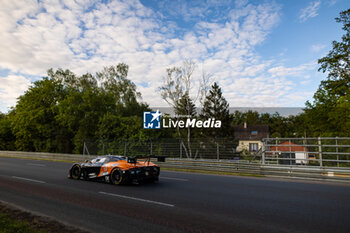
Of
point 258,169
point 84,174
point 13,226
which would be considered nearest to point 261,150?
point 258,169

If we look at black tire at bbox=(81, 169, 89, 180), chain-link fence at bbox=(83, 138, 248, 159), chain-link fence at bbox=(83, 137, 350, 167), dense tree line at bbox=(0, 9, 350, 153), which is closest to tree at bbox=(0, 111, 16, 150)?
dense tree line at bbox=(0, 9, 350, 153)

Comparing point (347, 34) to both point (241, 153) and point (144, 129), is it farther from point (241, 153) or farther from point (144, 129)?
point (144, 129)

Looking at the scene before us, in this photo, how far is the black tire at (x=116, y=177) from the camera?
9.48 m

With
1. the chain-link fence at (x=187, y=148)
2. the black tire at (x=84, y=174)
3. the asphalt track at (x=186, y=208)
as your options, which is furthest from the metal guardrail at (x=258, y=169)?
the black tire at (x=84, y=174)

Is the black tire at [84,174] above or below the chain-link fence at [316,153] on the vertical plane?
below

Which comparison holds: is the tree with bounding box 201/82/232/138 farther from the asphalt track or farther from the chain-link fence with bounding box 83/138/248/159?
the asphalt track

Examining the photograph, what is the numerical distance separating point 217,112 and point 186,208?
43.8 meters

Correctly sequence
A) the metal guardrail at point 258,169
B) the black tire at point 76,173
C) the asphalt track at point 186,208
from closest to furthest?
the asphalt track at point 186,208
the black tire at point 76,173
the metal guardrail at point 258,169

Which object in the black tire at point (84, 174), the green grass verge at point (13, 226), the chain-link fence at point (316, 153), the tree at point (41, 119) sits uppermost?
the tree at point (41, 119)

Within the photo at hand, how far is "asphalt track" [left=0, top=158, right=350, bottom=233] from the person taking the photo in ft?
15.8

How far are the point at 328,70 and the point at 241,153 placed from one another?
19.1 m

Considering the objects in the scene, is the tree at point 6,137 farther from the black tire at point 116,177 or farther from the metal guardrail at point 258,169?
the black tire at point 116,177

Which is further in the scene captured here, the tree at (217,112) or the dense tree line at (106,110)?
the tree at (217,112)

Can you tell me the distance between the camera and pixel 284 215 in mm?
5547
